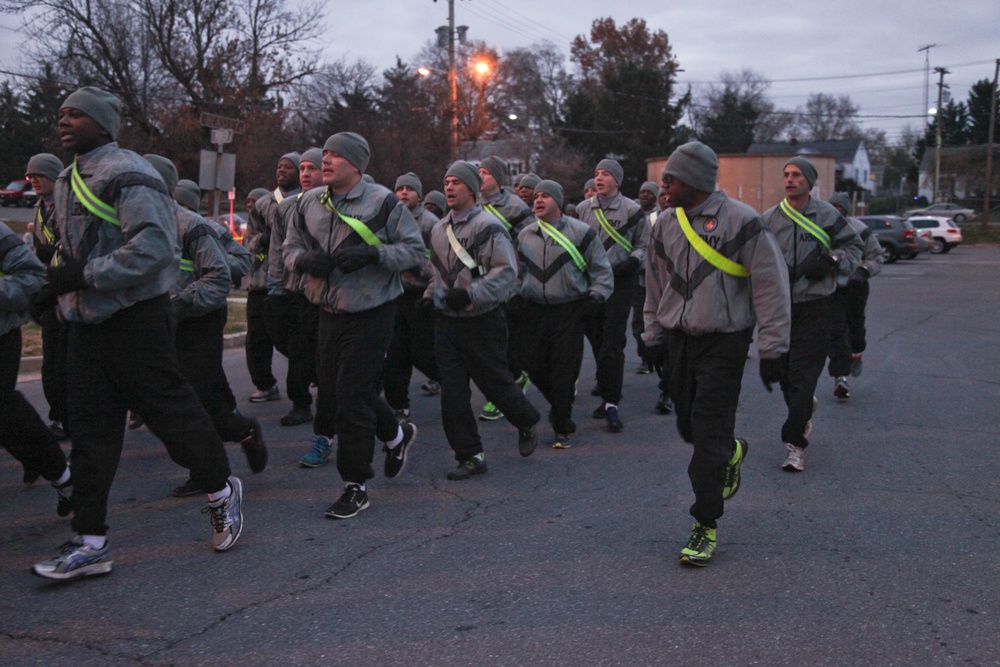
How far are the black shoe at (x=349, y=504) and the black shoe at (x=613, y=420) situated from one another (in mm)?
2739

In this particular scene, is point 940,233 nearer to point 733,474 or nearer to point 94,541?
point 733,474

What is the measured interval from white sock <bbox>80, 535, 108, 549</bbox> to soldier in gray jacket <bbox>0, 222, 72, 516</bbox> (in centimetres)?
92

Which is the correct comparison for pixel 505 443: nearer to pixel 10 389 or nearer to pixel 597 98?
pixel 10 389

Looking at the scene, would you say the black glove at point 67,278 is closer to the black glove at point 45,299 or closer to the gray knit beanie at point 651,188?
the black glove at point 45,299

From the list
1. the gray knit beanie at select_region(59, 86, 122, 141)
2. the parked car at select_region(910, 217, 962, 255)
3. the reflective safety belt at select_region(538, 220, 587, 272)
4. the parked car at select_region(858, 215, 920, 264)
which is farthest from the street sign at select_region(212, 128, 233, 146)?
the parked car at select_region(910, 217, 962, 255)

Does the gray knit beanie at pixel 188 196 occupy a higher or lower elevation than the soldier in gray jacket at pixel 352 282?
higher

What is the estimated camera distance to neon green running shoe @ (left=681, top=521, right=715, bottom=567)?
4543 millimetres

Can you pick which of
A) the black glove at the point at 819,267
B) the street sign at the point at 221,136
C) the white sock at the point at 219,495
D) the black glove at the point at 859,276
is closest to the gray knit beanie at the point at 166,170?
the white sock at the point at 219,495

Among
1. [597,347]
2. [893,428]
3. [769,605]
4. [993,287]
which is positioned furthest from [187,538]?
Result: [993,287]

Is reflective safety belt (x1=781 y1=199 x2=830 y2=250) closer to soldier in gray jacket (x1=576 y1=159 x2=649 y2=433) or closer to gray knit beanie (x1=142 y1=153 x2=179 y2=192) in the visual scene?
soldier in gray jacket (x1=576 y1=159 x2=649 y2=433)

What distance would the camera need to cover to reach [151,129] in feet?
111

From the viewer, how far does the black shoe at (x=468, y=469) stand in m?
6.24

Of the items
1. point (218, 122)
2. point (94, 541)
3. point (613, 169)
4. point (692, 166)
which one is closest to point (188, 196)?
point (94, 541)

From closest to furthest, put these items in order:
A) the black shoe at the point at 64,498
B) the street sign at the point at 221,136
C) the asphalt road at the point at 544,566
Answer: the asphalt road at the point at 544,566, the black shoe at the point at 64,498, the street sign at the point at 221,136
